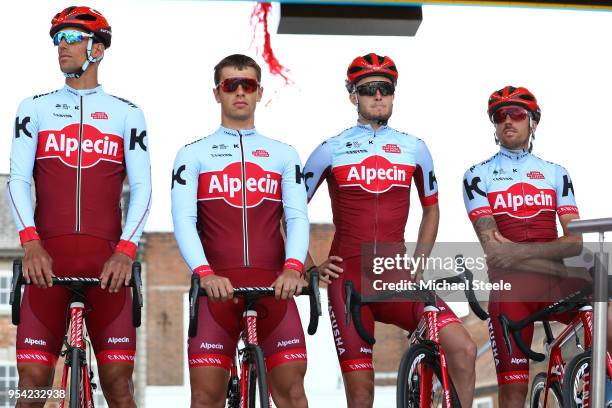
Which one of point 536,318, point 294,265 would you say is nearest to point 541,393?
point 536,318

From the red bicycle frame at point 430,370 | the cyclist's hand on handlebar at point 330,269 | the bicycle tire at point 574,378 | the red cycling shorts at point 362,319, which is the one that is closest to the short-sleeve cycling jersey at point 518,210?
the bicycle tire at point 574,378

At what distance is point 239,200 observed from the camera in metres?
4.62

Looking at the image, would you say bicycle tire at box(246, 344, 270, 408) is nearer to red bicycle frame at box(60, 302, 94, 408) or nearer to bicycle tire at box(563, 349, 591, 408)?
red bicycle frame at box(60, 302, 94, 408)

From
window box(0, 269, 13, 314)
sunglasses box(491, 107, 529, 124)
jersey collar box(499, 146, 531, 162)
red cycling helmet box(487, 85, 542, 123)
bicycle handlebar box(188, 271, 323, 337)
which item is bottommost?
bicycle handlebar box(188, 271, 323, 337)

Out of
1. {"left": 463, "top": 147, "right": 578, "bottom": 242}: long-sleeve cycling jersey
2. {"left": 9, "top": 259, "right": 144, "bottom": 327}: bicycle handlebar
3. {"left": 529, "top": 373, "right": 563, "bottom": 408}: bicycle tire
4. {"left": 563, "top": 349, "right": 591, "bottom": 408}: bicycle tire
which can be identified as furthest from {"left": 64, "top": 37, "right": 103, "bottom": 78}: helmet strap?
{"left": 529, "top": 373, "right": 563, "bottom": 408}: bicycle tire

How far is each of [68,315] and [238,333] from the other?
0.68 meters

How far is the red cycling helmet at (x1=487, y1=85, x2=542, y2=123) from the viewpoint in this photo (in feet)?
18.4

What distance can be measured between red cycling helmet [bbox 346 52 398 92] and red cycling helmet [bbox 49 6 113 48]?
3.81 feet

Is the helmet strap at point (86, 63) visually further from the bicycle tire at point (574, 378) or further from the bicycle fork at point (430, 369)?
the bicycle tire at point (574, 378)

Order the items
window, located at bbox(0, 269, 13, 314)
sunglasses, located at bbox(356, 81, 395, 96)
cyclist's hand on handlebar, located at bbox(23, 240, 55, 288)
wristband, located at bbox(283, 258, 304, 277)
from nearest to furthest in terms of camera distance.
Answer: cyclist's hand on handlebar, located at bbox(23, 240, 55, 288), wristband, located at bbox(283, 258, 304, 277), sunglasses, located at bbox(356, 81, 395, 96), window, located at bbox(0, 269, 13, 314)

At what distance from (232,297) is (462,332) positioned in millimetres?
1013

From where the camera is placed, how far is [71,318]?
415 cm

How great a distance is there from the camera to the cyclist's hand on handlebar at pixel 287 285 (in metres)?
4.18

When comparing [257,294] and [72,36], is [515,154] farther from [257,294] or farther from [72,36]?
[72,36]
